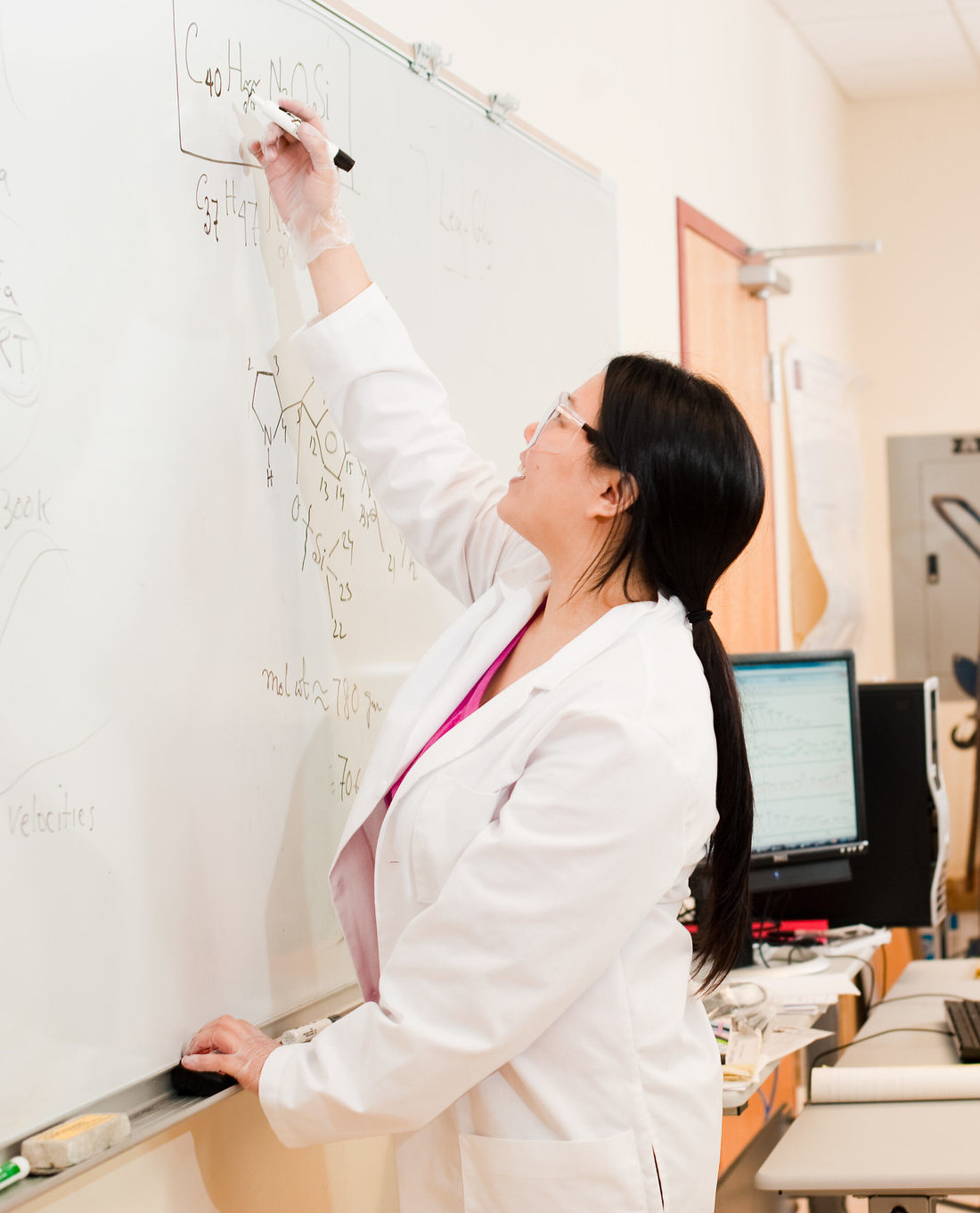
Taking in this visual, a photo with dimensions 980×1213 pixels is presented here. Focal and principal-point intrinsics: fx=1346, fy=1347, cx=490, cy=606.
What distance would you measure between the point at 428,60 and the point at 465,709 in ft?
2.72

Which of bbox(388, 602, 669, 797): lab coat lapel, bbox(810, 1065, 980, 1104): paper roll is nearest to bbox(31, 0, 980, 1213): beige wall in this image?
bbox(388, 602, 669, 797): lab coat lapel

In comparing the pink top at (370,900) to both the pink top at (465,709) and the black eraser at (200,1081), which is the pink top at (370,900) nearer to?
the pink top at (465,709)

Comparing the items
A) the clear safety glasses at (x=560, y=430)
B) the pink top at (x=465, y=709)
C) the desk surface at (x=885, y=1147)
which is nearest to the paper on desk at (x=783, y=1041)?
the desk surface at (x=885, y=1147)

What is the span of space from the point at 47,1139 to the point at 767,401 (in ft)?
8.84

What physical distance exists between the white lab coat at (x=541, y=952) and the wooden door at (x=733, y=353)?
56.8 inches

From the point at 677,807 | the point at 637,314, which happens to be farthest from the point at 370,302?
the point at 637,314

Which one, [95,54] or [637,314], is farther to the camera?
[637,314]

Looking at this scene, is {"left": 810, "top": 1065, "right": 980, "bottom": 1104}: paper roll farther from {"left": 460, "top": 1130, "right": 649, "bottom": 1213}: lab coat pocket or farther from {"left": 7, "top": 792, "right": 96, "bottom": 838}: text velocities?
{"left": 7, "top": 792, "right": 96, "bottom": 838}: text velocities

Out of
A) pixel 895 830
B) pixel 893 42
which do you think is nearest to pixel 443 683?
pixel 895 830

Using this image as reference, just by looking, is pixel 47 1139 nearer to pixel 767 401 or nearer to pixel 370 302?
pixel 370 302

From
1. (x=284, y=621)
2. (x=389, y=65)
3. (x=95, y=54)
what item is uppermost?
(x=389, y=65)

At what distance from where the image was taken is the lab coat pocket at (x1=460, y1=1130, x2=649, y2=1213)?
1.14 m

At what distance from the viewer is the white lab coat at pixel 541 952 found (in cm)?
109

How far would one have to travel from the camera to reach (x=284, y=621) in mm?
1383
